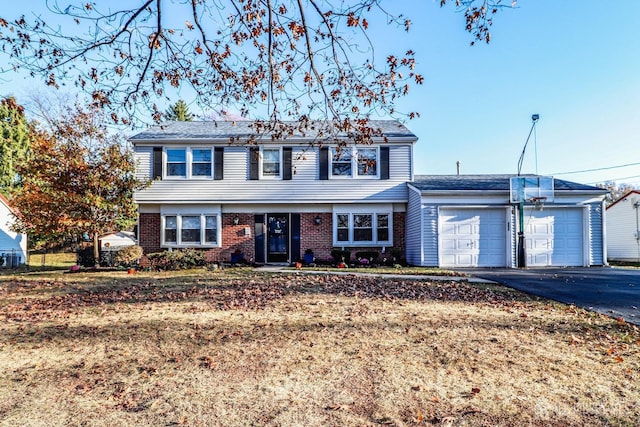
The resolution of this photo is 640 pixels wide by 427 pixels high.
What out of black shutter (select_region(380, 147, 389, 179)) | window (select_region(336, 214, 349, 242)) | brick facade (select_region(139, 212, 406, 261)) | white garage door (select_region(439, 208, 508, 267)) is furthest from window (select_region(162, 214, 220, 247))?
white garage door (select_region(439, 208, 508, 267))

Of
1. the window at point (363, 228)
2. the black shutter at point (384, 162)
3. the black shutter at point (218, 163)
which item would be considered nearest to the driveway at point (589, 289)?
the window at point (363, 228)

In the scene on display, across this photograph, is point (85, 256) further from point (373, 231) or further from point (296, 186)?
point (373, 231)

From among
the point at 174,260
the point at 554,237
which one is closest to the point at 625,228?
the point at 554,237

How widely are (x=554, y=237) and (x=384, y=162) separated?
689 cm

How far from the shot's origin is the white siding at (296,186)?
16250mm

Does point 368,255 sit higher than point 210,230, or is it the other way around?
point 210,230

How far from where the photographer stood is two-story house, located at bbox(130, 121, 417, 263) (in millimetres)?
16234

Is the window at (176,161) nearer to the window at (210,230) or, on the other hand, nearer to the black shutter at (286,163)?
the window at (210,230)

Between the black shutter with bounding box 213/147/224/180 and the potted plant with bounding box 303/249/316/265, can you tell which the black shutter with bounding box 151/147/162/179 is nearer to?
the black shutter with bounding box 213/147/224/180

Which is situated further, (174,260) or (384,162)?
(384,162)

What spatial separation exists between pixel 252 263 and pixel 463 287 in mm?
8887

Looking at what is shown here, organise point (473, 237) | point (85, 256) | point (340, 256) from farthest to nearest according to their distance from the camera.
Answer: point (85, 256) → point (340, 256) → point (473, 237)

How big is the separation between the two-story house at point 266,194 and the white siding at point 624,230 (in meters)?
16.3

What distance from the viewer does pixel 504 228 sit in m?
15.2
